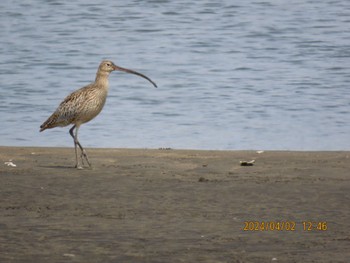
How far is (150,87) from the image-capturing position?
21688 mm

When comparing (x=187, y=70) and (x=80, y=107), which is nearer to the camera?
(x=80, y=107)

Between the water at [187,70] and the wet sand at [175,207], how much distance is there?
7.38 ft

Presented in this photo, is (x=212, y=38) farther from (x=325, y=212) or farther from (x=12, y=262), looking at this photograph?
(x=12, y=262)

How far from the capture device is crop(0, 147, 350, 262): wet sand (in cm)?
973

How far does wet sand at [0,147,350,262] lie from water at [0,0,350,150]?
2.25 meters

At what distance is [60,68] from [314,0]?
13005 millimetres

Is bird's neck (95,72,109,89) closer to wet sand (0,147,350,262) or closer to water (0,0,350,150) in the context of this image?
wet sand (0,147,350,262)
